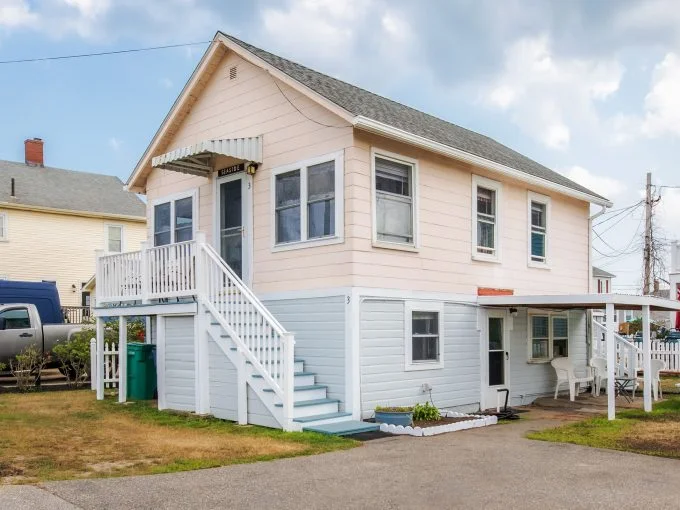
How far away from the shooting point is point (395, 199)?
12.9 m

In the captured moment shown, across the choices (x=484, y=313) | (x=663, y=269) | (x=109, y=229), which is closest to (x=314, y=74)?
(x=484, y=313)

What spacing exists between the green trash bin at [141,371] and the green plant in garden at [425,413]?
595 centimetres

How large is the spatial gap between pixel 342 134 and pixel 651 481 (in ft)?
23.4

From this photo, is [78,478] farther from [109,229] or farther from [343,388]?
[109,229]

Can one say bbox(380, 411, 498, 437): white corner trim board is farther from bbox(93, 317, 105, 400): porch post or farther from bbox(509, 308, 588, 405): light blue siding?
bbox(93, 317, 105, 400): porch post

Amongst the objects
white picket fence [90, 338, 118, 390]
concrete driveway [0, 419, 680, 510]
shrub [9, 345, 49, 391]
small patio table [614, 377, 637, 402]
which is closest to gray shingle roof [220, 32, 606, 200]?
small patio table [614, 377, 637, 402]

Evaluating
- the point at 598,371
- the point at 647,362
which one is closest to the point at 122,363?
the point at 647,362

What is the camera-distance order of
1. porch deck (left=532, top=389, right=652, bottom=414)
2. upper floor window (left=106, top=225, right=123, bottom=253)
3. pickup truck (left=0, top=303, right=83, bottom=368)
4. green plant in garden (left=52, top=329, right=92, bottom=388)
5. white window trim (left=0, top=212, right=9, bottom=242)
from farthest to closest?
1. upper floor window (left=106, top=225, right=123, bottom=253)
2. white window trim (left=0, top=212, right=9, bottom=242)
3. pickup truck (left=0, top=303, right=83, bottom=368)
4. green plant in garden (left=52, top=329, right=92, bottom=388)
5. porch deck (left=532, top=389, right=652, bottom=414)

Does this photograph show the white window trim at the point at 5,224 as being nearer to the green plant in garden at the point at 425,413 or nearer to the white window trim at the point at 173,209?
the white window trim at the point at 173,209

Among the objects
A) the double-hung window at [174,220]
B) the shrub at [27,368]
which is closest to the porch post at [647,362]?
the double-hung window at [174,220]

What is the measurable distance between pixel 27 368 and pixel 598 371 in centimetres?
1358

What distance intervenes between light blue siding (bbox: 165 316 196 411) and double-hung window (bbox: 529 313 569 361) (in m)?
7.68

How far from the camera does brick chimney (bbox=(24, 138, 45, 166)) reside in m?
35.4

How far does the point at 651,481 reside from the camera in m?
7.87
